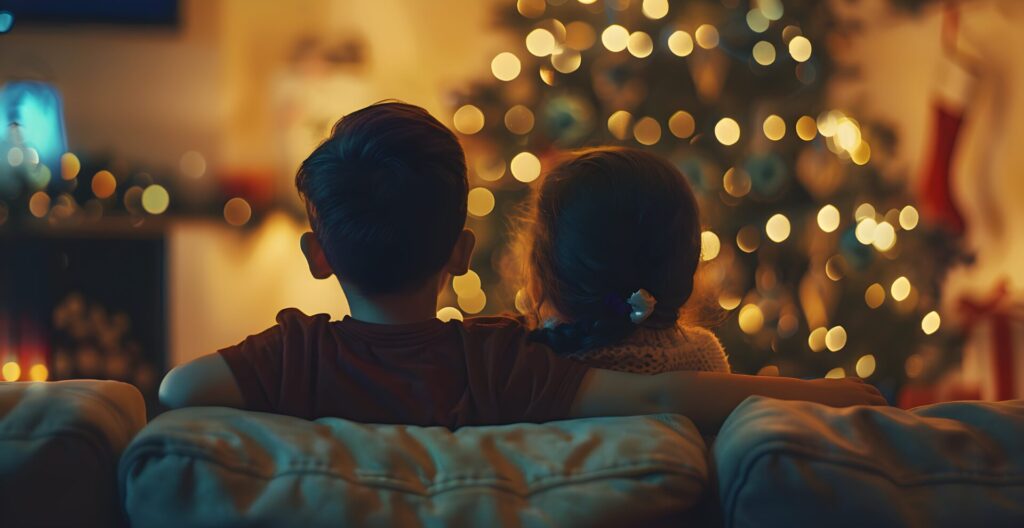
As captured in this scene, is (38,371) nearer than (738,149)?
No

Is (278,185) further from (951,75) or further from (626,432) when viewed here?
(626,432)

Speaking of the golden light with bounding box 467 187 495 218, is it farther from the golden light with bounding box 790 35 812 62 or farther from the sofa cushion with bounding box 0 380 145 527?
the sofa cushion with bounding box 0 380 145 527

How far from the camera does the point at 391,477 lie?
2.51 feet

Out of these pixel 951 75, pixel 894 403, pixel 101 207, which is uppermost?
pixel 951 75

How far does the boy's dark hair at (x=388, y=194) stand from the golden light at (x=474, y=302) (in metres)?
2.05

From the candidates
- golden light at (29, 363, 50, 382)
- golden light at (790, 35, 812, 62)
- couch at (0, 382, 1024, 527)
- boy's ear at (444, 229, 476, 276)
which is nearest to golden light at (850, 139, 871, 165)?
golden light at (790, 35, 812, 62)

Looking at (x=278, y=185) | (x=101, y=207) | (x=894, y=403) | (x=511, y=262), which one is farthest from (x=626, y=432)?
(x=278, y=185)

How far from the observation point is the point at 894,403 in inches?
138

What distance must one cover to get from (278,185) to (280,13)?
661 mm

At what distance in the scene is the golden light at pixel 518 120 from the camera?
10.2ft

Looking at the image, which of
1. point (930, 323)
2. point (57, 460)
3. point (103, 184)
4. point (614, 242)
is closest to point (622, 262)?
point (614, 242)

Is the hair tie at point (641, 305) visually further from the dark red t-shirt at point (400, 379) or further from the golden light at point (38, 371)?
the golden light at point (38, 371)

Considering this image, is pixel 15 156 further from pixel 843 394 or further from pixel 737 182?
pixel 843 394

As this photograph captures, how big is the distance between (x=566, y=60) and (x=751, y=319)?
2.91 ft
